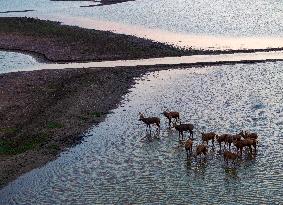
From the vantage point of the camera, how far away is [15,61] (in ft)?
159

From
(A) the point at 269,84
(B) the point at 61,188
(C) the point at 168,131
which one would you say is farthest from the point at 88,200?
(A) the point at 269,84

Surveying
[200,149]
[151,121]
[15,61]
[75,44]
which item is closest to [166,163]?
[200,149]

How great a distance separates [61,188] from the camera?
21.5 metres

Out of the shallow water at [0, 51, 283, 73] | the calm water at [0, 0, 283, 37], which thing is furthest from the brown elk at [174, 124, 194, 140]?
the calm water at [0, 0, 283, 37]

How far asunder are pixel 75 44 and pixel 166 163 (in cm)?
3299

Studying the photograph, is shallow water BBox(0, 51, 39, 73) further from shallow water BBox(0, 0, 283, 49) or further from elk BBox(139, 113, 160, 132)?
elk BBox(139, 113, 160, 132)

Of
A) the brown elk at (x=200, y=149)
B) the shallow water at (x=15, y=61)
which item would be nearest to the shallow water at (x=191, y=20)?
the shallow water at (x=15, y=61)

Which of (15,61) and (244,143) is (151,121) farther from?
(15,61)

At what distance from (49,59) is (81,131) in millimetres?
21091

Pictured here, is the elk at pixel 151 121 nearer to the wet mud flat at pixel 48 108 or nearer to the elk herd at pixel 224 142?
the elk herd at pixel 224 142

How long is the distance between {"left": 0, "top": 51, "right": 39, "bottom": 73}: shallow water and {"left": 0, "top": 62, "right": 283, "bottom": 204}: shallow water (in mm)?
15268

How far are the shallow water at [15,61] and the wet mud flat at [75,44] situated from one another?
4.80 ft

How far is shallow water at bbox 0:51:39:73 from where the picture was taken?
45406mm

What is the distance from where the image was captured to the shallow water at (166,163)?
66.4ft
